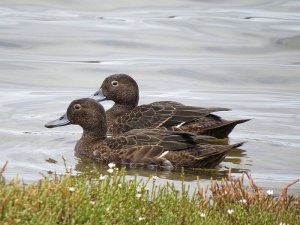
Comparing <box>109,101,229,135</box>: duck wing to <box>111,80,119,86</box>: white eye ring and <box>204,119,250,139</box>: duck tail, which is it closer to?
<box>204,119,250,139</box>: duck tail

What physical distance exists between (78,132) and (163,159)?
282 centimetres

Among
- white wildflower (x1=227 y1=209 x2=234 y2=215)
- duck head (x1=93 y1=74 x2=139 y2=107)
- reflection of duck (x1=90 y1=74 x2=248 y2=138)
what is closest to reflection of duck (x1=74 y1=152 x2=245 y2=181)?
reflection of duck (x1=90 y1=74 x2=248 y2=138)

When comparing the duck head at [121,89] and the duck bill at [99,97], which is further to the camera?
the duck bill at [99,97]

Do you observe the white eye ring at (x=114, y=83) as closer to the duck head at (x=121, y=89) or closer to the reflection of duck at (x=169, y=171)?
the duck head at (x=121, y=89)

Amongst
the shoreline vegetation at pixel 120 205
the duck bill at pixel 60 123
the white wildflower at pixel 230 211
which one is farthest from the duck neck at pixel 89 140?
the white wildflower at pixel 230 211

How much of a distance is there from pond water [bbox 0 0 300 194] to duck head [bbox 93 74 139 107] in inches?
33.0

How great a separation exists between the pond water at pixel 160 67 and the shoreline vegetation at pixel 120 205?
274 centimetres

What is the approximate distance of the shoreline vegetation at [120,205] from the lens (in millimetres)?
7332

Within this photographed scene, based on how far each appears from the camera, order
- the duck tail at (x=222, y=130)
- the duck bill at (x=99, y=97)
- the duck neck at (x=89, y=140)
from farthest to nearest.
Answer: the duck bill at (x=99, y=97), the duck tail at (x=222, y=130), the duck neck at (x=89, y=140)

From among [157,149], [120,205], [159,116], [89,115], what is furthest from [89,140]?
[120,205]

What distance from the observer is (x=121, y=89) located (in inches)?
630

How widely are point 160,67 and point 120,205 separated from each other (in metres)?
13.2

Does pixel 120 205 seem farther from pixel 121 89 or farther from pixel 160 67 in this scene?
pixel 160 67

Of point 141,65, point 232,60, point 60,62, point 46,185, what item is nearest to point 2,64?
point 60,62
